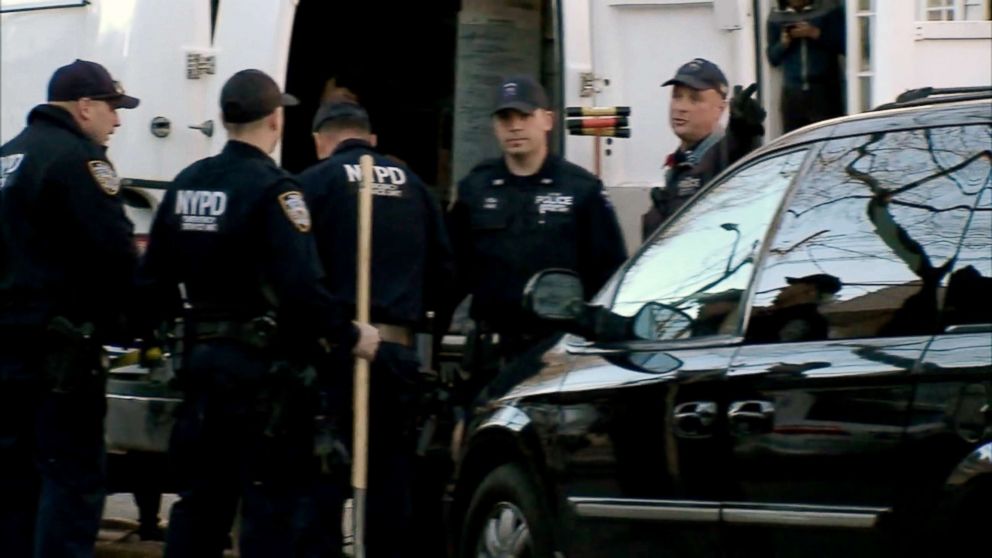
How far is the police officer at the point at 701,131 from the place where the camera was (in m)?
6.92

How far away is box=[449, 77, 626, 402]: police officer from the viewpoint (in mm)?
7121

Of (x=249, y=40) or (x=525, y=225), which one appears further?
(x=249, y=40)

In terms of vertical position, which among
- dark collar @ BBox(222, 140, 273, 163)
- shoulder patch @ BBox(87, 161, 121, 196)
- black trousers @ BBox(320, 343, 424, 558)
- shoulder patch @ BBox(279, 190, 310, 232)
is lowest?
black trousers @ BBox(320, 343, 424, 558)

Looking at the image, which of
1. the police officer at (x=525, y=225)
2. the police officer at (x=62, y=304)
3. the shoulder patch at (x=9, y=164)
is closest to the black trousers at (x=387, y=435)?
the police officer at (x=525, y=225)

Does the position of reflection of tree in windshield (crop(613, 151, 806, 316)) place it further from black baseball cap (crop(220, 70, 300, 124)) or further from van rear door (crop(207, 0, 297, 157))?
van rear door (crop(207, 0, 297, 157))

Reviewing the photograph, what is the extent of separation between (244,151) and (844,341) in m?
2.47

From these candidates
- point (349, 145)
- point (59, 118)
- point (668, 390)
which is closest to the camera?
point (668, 390)

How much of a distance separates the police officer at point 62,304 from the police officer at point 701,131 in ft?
6.24

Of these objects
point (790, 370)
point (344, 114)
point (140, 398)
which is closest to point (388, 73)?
point (140, 398)

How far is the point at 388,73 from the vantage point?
10.3 metres

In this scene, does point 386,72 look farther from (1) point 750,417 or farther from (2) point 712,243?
(1) point 750,417

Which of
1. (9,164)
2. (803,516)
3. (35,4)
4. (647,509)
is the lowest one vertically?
(647,509)

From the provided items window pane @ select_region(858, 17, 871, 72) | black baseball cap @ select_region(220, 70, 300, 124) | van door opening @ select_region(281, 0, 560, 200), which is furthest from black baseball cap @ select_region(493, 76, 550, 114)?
van door opening @ select_region(281, 0, 560, 200)

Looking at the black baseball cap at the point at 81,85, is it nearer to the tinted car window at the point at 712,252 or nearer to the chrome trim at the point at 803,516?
the tinted car window at the point at 712,252
